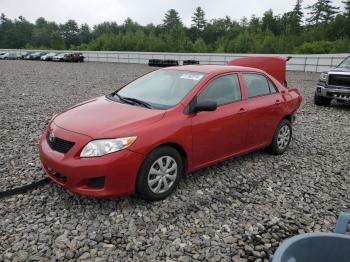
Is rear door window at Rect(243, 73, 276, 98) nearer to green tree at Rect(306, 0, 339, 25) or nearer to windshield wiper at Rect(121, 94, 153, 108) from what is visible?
windshield wiper at Rect(121, 94, 153, 108)

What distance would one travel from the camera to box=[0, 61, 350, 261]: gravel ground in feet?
11.0

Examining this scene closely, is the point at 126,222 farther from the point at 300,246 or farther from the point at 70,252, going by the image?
the point at 300,246

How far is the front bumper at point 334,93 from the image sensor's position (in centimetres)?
1053

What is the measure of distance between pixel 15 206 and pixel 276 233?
118 inches

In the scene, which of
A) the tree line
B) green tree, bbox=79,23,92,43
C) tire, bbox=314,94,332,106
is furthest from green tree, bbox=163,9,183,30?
tire, bbox=314,94,332,106

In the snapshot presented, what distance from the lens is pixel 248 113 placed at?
17.0 ft

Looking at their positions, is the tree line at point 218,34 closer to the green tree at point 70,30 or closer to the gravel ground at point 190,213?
the green tree at point 70,30

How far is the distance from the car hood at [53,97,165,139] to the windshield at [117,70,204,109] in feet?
1.00

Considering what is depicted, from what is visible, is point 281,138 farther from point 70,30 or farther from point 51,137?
point 70,30

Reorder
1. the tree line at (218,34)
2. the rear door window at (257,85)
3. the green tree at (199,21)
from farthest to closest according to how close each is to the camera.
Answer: the green tree at (199,21)
the tree line at (218,34)
the rear door window at (257,85)

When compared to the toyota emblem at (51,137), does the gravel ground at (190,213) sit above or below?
below

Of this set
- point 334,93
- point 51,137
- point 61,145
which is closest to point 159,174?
point 61,145

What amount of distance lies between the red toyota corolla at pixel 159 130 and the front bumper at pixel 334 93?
5.75m

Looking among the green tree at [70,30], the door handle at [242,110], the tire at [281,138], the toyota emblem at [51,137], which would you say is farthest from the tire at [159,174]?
the green tree at [70,30]
